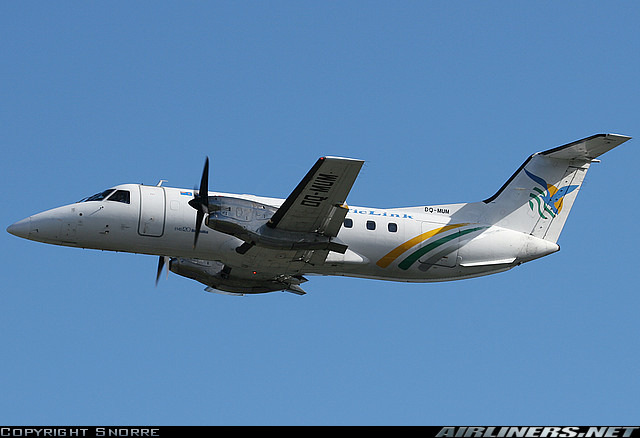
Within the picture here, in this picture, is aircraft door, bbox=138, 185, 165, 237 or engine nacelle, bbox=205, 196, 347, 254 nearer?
engine nacelle, bbox=205, 196, 347, 254

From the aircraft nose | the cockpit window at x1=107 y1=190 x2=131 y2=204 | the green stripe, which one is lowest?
the green stripe

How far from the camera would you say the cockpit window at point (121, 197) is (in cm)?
2295

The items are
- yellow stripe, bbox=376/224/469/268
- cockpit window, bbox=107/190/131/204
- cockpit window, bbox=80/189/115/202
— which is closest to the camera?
cockpit window, bbox=107/190/131/204

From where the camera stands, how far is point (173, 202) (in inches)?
906

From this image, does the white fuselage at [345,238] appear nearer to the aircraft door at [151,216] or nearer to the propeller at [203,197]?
the aircraft door at [151,216]

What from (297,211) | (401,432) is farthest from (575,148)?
(401,432)

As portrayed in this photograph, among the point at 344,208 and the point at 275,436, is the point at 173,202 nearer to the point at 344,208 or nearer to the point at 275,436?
the point at 344,208

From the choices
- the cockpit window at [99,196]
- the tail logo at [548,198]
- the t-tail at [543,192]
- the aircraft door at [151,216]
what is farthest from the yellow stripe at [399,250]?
the cockpit window at [99,196]

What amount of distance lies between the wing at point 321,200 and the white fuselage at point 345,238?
1.22 m

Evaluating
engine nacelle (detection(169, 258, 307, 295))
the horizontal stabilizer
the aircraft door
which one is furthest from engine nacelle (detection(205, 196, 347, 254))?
the horizontal stabilizer

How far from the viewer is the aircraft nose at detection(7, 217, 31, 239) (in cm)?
2288

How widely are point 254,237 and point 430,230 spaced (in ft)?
18.2

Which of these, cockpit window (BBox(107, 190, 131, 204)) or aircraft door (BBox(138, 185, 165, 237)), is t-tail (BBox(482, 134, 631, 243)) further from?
cockpit window (BBox(107, 190, 131, 204))

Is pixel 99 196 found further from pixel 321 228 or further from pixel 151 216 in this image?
pixel 321 228
